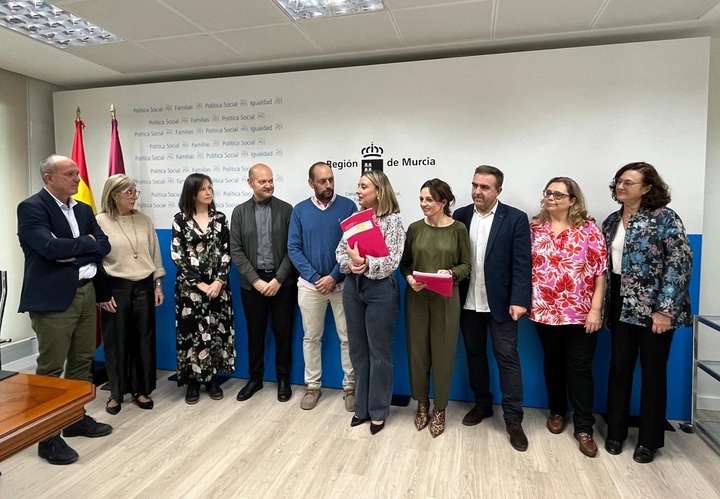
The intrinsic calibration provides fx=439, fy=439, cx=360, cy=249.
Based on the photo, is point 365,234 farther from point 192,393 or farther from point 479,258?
point 192,393

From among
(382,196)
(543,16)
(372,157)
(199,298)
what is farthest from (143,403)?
(543,16)

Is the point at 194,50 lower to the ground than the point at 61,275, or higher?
higher

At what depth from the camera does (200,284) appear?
3.11 meters

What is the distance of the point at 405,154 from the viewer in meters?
3.23

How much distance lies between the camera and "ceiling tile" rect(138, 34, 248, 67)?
3023mm

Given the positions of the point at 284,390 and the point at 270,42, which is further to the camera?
the point at 284,390

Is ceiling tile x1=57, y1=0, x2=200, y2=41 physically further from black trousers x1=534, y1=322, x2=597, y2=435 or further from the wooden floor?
black trousers x1=534, y1=322, x2=597, y2=435

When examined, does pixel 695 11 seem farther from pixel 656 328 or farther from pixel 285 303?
pixel 285 303

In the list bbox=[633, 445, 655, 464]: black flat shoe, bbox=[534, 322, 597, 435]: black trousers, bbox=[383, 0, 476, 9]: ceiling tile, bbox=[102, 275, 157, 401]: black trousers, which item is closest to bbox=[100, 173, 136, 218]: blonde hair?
bbox=[102, 275, 157, 401]: black trousers

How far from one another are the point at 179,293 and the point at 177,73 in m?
1.91

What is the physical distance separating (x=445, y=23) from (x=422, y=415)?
8.14 feet

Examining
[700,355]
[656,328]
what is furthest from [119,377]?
[700,355]

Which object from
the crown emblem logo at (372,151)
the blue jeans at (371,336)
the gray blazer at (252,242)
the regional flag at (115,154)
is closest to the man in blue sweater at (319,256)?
the gray blazer at (252,242)

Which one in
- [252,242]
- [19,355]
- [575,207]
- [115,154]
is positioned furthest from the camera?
[19,355]
